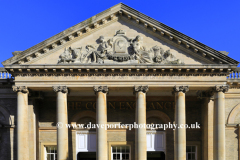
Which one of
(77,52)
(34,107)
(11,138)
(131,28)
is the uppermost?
(131,28)

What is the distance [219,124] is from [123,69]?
28.0 feet

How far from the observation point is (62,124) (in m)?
26.4

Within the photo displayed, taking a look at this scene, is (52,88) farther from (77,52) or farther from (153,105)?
(153,105)

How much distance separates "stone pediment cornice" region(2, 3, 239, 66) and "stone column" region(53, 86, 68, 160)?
3327mm

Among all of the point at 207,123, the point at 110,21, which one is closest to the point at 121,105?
the point at 207,123

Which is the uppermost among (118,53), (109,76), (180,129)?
(118,53)

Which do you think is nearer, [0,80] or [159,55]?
[159,55]

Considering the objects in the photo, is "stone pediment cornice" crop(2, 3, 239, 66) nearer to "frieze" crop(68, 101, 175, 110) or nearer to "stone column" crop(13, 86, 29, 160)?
"stone column" crop(13, 86, 29, 160)

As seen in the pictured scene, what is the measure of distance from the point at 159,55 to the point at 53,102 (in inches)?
415

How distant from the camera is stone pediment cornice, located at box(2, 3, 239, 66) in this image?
87.7 feet

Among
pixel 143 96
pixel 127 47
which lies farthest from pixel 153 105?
pixel 127 47

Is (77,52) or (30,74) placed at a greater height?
(77,52)

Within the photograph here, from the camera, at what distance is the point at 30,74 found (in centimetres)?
2686

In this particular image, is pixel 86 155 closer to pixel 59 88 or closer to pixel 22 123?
pixel 22 123
